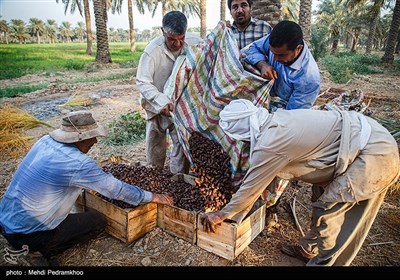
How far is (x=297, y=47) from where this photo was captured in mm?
2412

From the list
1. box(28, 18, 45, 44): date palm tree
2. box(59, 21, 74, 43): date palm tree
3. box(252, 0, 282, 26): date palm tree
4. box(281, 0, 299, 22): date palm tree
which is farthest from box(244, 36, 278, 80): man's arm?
box(59, 21, 74, 43): date palm tree

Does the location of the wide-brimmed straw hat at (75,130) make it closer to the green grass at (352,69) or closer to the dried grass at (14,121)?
the dried grass at (14,121)

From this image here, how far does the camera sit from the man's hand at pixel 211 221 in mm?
2510

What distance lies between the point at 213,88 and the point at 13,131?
16.2 ft

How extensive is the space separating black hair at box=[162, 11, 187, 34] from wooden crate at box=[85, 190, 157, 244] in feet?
6.30

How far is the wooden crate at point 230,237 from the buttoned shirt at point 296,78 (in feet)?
3.71

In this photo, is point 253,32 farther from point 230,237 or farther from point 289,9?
point 289,9

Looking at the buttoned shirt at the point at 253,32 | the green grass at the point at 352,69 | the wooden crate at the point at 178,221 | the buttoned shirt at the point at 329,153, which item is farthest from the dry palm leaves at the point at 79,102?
the green grass at the point at 352,69

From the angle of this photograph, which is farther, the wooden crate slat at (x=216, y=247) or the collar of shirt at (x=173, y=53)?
the collar of shirt at (x=173, y=53)

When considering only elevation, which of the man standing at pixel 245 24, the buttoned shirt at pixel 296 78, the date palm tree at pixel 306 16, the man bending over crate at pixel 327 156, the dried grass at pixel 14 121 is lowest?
the dried grass at pixel 14 121

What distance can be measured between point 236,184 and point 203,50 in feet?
4.46

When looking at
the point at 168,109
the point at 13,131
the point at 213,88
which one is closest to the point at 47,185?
the point at 168,109
